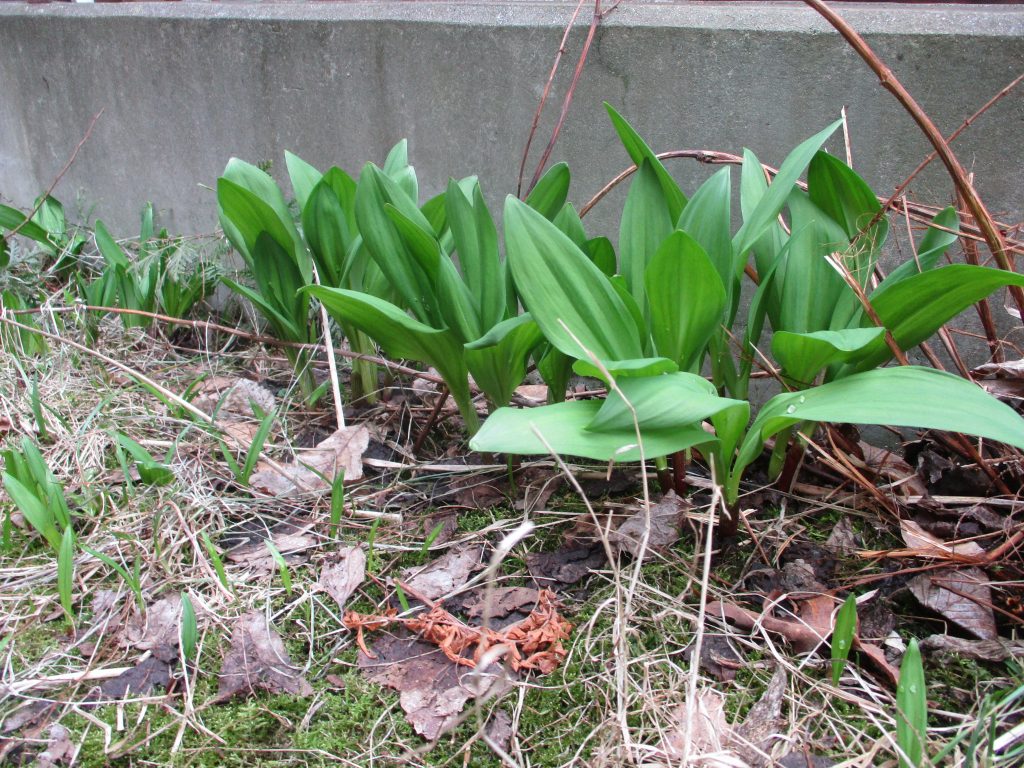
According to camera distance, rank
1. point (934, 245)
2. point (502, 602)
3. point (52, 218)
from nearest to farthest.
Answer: point (502, 602) < point (934, 245) < point (52, 218)

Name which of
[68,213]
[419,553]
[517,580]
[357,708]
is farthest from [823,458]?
[68,213]

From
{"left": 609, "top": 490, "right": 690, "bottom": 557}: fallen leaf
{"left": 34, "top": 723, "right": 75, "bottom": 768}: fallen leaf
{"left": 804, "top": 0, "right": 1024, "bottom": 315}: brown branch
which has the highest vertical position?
{"left": 804, "top": 0, "right": 1024, "bottom": 315}: brown branch

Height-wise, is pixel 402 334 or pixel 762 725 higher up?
pixel 402 334

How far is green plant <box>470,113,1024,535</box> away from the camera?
1.03 metres

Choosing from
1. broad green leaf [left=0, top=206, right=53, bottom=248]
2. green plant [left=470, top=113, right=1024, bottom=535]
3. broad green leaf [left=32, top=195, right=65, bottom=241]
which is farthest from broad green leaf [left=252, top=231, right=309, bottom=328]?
broad green leaf [left=32, top=195, right=65, bottom=241]

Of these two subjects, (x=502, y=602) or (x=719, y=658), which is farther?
(x=502, y=602)

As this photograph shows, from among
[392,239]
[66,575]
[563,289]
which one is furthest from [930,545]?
[66,575]

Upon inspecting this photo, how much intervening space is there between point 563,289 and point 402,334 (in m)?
0.38

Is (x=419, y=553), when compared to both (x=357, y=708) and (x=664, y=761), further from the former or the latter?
(x=664, y=761)

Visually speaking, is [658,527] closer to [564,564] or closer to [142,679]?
[564,564]

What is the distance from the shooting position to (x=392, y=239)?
1474 millimetres

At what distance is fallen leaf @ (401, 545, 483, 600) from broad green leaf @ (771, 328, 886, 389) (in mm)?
597

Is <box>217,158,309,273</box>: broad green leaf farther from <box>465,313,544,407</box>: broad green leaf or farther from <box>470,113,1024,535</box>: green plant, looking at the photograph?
<box>470,113,1024,535</box>: green plant

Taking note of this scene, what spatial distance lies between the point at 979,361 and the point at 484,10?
4.58ft
